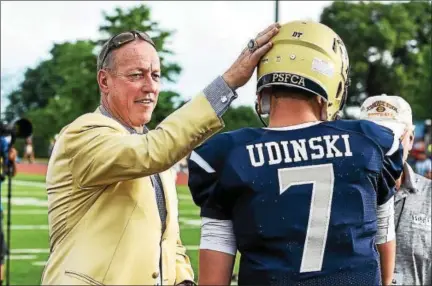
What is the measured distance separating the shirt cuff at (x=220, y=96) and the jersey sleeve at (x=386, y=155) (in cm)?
43

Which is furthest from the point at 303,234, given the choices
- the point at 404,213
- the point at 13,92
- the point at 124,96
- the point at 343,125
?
the point at 13,92

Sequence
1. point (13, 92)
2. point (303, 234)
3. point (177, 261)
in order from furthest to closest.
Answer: point (13, 92) → point (177, 261) → point (303, 234)

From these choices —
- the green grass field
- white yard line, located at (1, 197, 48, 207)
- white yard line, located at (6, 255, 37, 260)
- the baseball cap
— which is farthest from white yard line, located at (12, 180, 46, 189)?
the baseball cap

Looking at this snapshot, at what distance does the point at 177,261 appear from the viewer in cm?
309

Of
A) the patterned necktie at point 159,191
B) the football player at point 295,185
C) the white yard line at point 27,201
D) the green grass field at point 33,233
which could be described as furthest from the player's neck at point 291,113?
the white yard line at point 27,201

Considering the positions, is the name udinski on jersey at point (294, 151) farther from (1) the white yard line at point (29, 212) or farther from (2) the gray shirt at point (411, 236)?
(1) the white yard line at point (29, 212)

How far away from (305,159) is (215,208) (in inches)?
11.8

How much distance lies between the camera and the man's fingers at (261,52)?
2397mm

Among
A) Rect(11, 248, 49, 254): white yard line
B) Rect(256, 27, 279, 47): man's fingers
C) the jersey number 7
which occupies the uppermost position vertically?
Rect(256, 27, 279, 47): man's fingers

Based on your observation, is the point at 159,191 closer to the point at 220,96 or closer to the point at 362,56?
the point at 220,96

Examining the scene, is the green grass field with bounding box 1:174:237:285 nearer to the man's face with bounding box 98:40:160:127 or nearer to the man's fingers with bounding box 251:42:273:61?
the man's face with bounding box 98:40:160:127

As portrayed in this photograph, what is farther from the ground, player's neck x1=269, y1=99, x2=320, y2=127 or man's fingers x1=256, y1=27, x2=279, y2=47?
man's fingers x1=256, y1=27, x2=279, y2=47

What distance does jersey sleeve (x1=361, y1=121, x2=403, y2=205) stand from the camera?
235 centimetres

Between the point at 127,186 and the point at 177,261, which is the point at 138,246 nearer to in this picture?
the point at 127,186
